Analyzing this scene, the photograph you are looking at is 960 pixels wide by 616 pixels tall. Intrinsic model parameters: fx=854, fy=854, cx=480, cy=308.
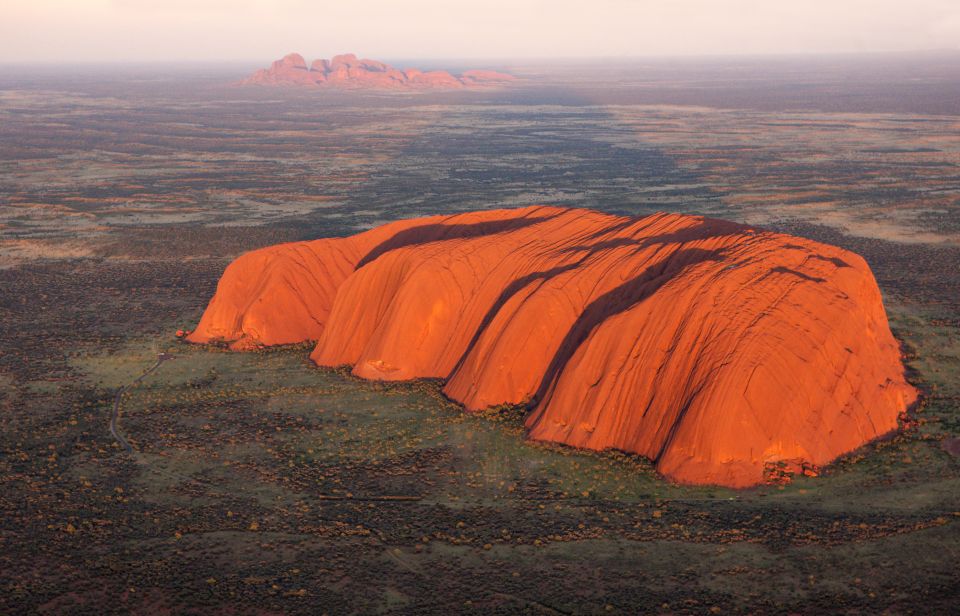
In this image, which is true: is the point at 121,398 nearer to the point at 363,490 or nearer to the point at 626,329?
the point at 363,490

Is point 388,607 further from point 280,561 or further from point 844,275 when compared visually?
point 844,275

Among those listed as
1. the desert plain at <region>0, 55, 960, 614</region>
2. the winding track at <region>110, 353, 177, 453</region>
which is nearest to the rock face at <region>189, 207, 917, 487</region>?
the desert plain at <region>0, 55, 960, 614</region>

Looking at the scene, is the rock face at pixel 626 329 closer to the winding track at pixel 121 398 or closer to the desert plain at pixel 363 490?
the desert plain at pixel 363 490

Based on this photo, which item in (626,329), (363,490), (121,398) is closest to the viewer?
(363,490)

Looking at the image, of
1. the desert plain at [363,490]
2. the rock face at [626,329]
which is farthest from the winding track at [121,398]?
the rock face at [626,329]

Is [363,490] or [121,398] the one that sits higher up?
[363,490]

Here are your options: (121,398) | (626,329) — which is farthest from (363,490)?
(121,398)

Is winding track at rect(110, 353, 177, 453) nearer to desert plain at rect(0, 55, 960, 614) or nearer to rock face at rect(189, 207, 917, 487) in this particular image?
desert plain at rect(0, 55, 960, 614)
